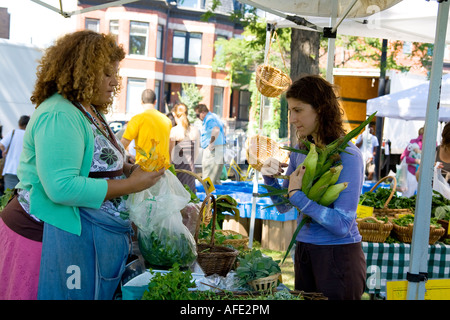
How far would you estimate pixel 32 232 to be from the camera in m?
1.82

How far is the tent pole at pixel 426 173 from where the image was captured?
2.10 m

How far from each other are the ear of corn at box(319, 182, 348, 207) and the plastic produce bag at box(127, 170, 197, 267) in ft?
1.89

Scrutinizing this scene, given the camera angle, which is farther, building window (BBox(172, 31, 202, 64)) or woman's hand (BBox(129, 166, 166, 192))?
building window (BBox(172, 31, 202, 64))

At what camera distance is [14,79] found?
920cm

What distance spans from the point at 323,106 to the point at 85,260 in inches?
46.8

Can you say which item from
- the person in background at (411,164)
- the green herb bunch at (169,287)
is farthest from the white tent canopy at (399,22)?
the person in background at (411,164)

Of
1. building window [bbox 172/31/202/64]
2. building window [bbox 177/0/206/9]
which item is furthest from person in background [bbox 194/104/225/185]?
building window [bbox 177/0/206/9]

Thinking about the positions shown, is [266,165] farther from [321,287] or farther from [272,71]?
[272,71]

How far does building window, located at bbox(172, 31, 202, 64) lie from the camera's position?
2933 centimetres

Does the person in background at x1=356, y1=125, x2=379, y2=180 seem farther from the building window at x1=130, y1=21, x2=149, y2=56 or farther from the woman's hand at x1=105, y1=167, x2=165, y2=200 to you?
the building window at x1=130, y1=21, x2=149, y2=56

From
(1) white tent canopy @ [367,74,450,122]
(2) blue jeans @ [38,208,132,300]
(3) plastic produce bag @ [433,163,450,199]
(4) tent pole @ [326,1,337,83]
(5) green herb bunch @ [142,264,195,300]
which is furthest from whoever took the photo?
(1) white tent canopy @ [367,74,450,122]

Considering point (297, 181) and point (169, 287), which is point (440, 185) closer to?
point (297, 181)

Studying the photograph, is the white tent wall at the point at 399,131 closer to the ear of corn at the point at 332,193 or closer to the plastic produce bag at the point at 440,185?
the plastic produce bag at the point at 440,185

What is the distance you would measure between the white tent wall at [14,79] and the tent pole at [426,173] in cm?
833
